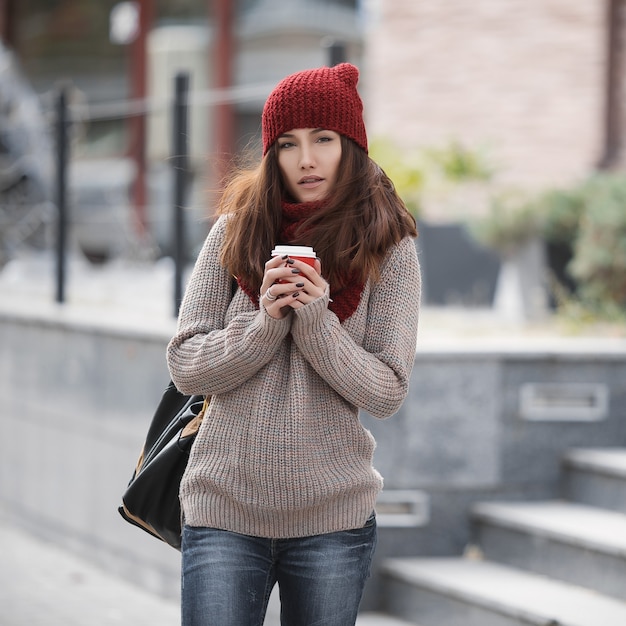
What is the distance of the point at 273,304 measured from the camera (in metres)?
2.69

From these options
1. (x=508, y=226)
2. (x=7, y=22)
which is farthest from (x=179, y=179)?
(x=7, y=22)

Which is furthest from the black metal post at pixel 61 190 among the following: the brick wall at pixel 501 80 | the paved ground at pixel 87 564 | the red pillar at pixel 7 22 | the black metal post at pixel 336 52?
the red pillar at pixel 7 22

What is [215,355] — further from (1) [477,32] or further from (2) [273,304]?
(1) [477,32]

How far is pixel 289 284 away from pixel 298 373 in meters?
0.25

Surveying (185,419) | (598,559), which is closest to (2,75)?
(598,559)

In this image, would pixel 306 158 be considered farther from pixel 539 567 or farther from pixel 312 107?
pixel 539 567

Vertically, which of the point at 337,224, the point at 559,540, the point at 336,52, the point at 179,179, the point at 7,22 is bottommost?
the point at 559,540

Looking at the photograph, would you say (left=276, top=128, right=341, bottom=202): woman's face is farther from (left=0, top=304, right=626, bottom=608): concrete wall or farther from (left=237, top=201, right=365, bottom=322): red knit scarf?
(left=0, top=304, right=626, bottom=608): concrete wall

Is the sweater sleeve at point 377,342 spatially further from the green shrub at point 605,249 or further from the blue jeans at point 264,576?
the green shrub at point 605,249

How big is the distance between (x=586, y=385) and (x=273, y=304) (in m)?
3.02

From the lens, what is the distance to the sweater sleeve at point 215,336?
2.74 meters

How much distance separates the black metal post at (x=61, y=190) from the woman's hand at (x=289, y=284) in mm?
4863

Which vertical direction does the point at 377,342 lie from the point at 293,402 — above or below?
above

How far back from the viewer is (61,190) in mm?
7324
